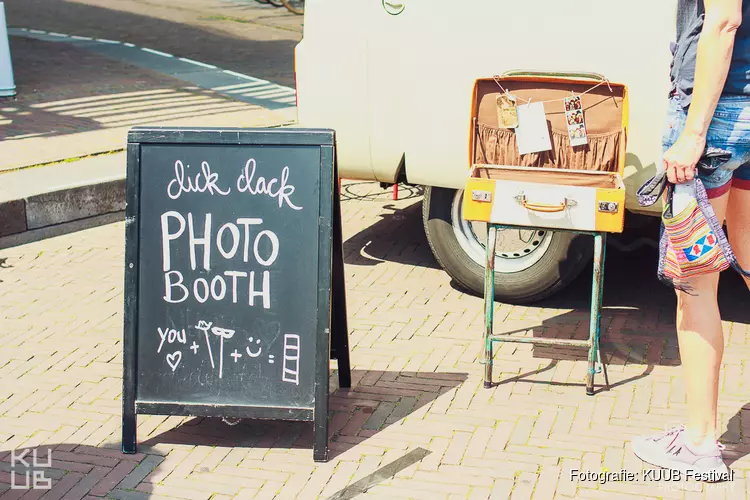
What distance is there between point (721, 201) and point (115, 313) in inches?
127

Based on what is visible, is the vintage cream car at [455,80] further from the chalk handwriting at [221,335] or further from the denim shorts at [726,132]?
the chalk handwriting at [221,335]

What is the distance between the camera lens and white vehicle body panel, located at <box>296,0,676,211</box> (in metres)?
4.81

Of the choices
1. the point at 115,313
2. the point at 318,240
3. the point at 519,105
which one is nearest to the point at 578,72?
the point at 519,105

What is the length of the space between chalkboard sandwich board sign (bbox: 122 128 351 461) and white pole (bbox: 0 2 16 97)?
5.90 m

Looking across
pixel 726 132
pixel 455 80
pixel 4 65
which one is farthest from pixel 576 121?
pixel 4 65

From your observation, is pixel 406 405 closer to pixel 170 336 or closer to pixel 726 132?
pixel 170 336

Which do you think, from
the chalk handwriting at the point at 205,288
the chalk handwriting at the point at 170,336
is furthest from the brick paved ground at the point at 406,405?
the chalk handwriting at the point at 205,288

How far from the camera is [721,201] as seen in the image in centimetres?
376

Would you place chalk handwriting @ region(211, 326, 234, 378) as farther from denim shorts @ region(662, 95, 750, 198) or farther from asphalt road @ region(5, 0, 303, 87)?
asphalt road @ region(5, 0, 303, 87)

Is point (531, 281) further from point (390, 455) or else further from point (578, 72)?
point (390, 455)

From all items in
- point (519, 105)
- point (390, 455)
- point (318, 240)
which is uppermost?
point (519, 105)

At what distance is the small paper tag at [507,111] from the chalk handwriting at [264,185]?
134cm

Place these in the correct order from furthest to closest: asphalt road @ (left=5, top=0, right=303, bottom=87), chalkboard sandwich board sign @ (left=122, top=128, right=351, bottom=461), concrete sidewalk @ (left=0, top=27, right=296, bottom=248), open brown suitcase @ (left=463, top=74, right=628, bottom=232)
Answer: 1. asphalt road @ (left=5, top=0, right=303, bottom=87)
2. concrete sidewalk @ (left=0, top=27, right=296, bottom=248)
3. open brown suitcase @ (left=463, top=74, right=628, bottom=232)
4. chalkboard sandwich board sign @ (left=122, top=128, right=351, bottom=461)

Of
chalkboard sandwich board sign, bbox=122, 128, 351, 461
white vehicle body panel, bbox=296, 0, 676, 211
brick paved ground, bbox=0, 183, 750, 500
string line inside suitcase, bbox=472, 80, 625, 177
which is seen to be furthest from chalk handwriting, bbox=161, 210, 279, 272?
white vehicle body panel, bbox=296, 0, 676, 211
